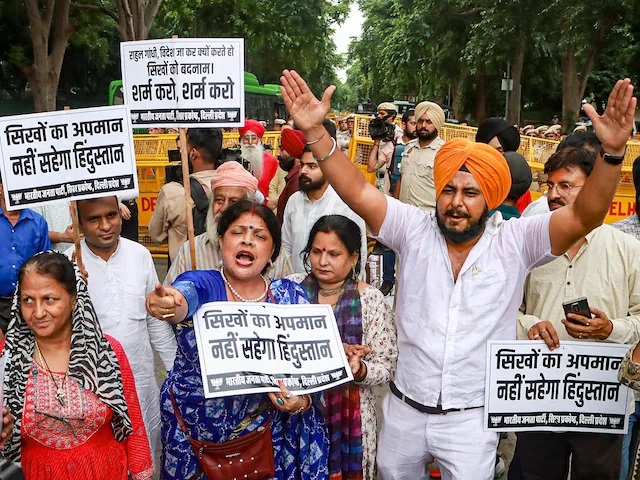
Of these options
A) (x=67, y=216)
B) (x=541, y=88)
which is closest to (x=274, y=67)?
(x=541, y=88)

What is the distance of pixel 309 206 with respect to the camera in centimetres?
480

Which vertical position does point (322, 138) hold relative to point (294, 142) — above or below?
above

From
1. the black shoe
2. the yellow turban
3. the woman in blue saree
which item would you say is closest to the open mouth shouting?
the woman in blue saree

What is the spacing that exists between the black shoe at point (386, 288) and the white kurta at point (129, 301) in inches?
175

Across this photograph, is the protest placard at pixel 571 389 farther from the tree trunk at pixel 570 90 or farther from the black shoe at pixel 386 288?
the tree trunk at pixel 570 90

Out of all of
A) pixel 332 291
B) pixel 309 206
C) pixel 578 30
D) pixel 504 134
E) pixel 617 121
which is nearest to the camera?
pixel 617 121

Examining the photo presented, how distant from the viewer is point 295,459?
10.3 feet

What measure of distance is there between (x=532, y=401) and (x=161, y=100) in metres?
2.57

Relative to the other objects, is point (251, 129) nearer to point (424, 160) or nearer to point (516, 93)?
point (424, 160)

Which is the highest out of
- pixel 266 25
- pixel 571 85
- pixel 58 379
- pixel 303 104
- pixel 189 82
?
pixel 266 25

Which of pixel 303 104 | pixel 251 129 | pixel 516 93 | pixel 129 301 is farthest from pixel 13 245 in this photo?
pixel 516 93

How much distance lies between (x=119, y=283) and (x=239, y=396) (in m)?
1.04

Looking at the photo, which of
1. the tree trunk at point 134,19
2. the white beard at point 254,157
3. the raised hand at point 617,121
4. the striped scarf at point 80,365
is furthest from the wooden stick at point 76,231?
the tree trunk at point 134,19

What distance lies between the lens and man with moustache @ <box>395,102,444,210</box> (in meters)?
6.96
